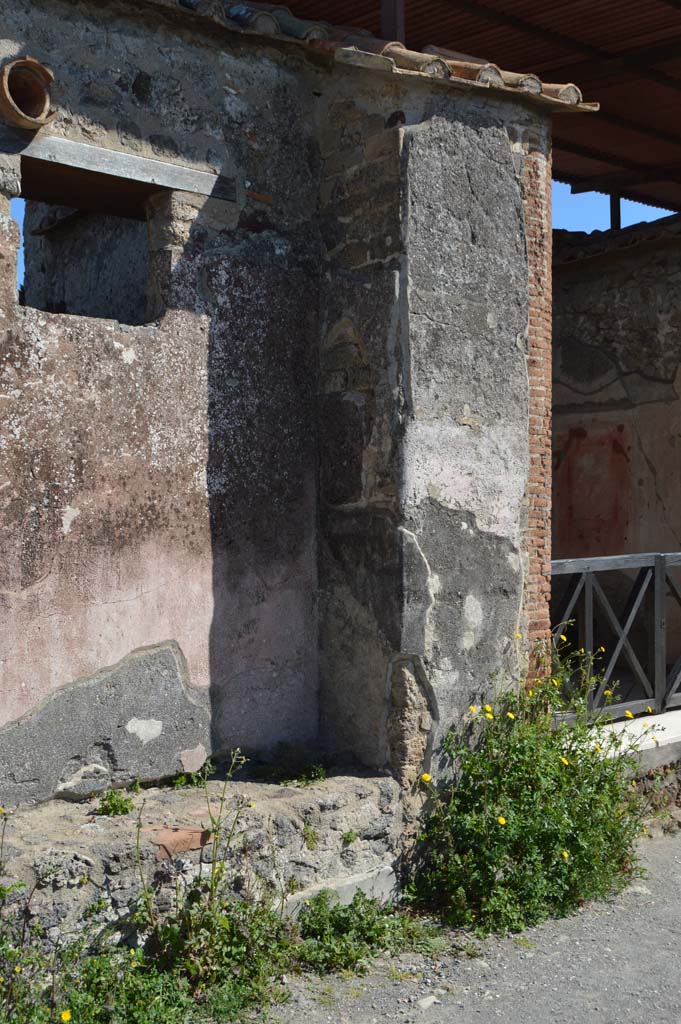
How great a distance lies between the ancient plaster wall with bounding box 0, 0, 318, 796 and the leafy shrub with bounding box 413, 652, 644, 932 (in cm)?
79

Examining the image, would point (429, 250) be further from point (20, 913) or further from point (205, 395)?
point (20, 913)

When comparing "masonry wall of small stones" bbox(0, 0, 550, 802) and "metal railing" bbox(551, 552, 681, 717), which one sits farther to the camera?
"metal railing" bbox(551, 552, 681, 717)

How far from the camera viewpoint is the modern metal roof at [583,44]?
231 inches

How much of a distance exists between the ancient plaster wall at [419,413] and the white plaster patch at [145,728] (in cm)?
90

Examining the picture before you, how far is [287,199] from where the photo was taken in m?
4.84

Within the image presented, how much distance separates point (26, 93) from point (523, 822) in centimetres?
361

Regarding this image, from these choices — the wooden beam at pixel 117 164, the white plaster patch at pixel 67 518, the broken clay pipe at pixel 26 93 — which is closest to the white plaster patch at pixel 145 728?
the white plaster patch at pixel 67 518

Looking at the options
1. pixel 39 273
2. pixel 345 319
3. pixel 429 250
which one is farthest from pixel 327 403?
pixel 39 273

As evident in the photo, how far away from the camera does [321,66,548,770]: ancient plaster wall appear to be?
4621 mm

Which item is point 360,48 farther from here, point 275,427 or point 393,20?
point 275,427

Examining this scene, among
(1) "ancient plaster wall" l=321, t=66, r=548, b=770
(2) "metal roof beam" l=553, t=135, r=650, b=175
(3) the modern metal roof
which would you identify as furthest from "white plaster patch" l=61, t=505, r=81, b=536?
(2) "metal roof beam" l=553, t=135, r=650, b=175

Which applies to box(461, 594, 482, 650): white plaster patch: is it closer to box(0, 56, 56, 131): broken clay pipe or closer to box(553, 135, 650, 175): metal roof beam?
box(0, 56, 56, 131): broken clay pipe

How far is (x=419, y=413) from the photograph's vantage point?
4.62 metres

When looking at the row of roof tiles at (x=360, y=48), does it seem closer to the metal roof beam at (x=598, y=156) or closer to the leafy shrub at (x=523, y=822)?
the leafy shrub at (x=523, y=822)
